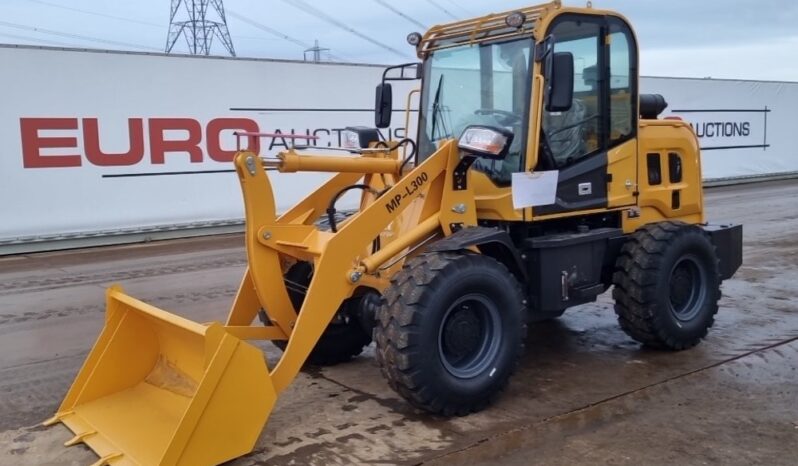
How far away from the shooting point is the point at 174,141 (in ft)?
42.6

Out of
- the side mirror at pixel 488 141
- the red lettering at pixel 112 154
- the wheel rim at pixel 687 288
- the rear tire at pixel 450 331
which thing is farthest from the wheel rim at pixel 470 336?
the red lettering at pixel 112 154

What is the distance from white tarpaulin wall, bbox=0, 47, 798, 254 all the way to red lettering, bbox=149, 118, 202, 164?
16 mm

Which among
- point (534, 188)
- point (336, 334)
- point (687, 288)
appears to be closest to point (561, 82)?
point (534, 188)

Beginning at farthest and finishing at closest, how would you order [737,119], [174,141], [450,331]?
[737,119] → [174,141] → [450,331]

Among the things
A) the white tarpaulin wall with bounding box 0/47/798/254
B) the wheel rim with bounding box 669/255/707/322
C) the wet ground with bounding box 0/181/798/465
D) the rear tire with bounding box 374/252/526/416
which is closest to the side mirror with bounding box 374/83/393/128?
the wet ground with bounding box 0/181/798/465

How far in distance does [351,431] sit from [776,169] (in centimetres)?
2081

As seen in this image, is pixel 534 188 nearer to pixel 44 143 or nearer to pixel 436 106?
pixel 436 106

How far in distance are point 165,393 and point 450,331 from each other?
172 cm

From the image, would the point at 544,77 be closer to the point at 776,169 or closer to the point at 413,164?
the point at 413,164

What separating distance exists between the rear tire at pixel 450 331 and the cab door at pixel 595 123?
0.93 metres

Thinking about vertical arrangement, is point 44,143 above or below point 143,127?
below

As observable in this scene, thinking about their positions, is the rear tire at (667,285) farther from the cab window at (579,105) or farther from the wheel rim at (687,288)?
the cab window at (579,105)

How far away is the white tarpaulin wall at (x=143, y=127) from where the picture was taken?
38.6 feet

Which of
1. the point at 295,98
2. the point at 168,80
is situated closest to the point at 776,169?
the point at 295,98
